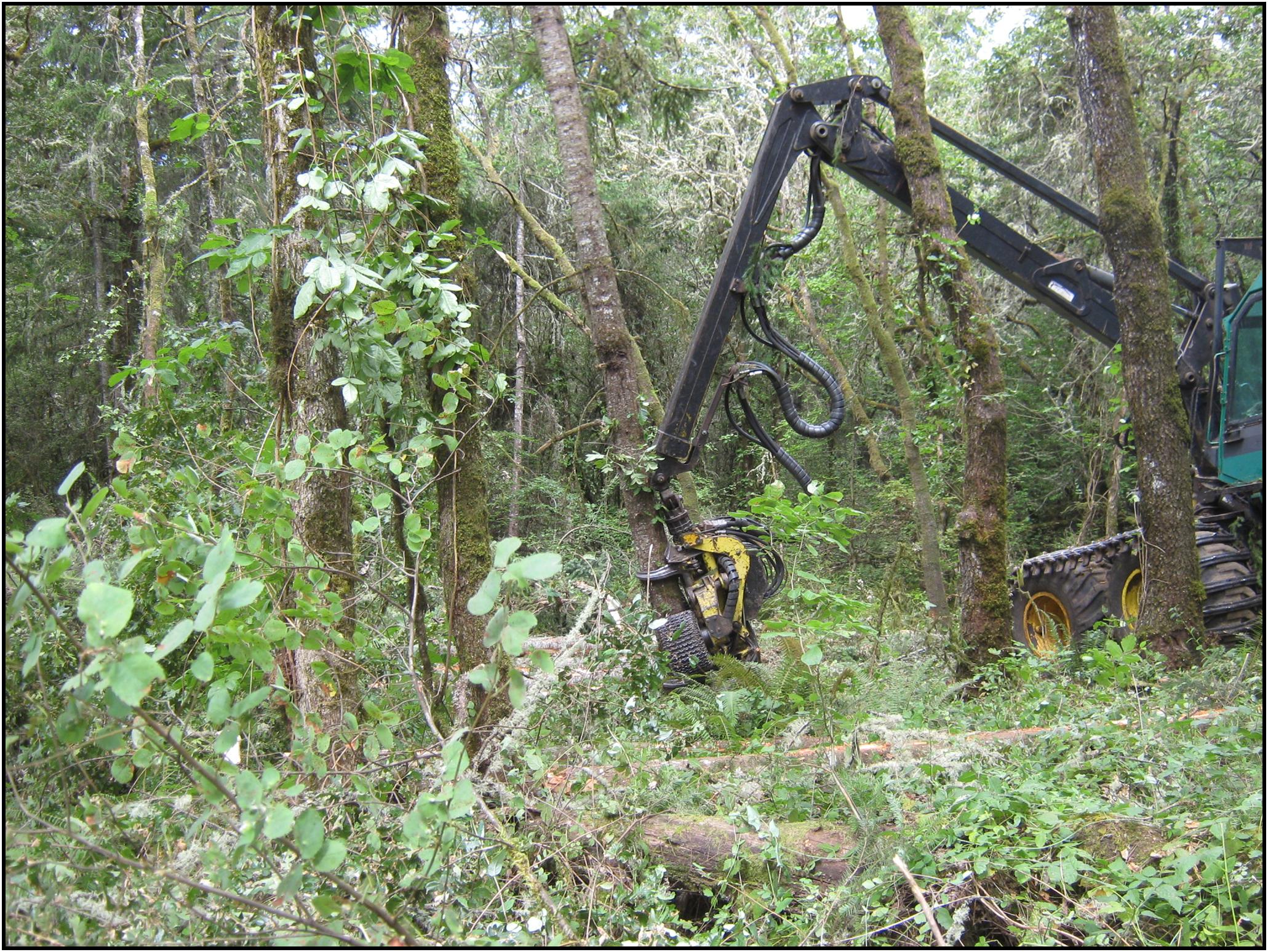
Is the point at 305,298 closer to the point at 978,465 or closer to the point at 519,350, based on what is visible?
the point at 978,465

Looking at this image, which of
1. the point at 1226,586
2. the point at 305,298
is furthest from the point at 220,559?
the point at 1226,586

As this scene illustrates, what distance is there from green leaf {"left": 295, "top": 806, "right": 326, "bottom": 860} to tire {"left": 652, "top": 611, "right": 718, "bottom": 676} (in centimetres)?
394

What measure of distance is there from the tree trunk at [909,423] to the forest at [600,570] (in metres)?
0.07

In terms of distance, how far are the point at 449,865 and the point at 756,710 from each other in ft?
9.25

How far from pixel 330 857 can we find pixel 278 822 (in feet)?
0.44

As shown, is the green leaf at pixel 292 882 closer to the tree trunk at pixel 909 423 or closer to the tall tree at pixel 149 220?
the tree trunk at pixel 909 423

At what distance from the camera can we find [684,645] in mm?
5891

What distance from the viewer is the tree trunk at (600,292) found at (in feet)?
21.3

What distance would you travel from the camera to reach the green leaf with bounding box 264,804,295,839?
71.0 inches

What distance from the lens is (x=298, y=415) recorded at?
3.52 meters

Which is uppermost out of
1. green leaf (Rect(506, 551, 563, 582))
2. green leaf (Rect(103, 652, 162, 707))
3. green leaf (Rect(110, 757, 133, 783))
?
green leaf (Rect(506, 551, 563, 582))

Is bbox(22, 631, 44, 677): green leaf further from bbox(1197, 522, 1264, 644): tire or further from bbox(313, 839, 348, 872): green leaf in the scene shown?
bbox(1197, 522, 1264, 644): tire

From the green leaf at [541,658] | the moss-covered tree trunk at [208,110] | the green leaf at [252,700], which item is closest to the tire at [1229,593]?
the green leaf at [541,658]

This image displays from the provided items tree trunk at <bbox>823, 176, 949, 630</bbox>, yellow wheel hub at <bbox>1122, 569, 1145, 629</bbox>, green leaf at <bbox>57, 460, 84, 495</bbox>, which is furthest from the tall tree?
yellow wheel hub at <bbox>1122, 569, 1145, 629</bbox>
